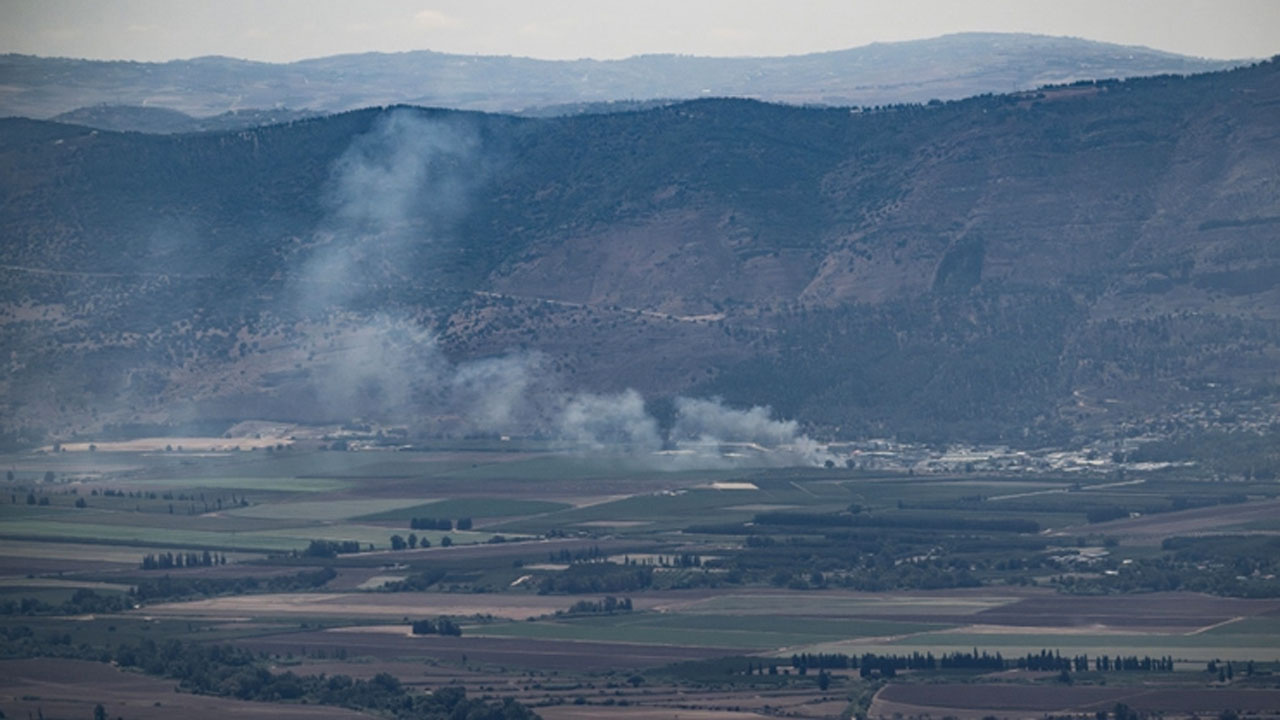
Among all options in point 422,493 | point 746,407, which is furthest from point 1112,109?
point 422,493

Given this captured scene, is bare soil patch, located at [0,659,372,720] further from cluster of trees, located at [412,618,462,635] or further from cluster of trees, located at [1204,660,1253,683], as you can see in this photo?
cluster of trees, located at [1204,660,1253,683]

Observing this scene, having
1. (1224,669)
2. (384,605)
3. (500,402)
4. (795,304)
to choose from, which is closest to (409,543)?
(384,605)

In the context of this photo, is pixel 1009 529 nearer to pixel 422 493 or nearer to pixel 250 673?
pixel 422 493

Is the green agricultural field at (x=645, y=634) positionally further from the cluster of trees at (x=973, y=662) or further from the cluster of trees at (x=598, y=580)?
the cluster of trees at (x=598, y=580)

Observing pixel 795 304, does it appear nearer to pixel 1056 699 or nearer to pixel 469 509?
pixel 469 509

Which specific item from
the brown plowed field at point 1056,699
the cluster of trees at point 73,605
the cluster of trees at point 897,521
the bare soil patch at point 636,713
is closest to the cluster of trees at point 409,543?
the cluster of trees at point 897,521

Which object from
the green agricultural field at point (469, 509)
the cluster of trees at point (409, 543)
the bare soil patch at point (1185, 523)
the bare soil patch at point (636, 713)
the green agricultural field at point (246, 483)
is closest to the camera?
the bare soil patch at point (636, 713)

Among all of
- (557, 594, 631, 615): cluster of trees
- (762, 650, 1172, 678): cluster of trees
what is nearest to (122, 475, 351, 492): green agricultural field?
(557, 594, 631, 615): cluster of trees
